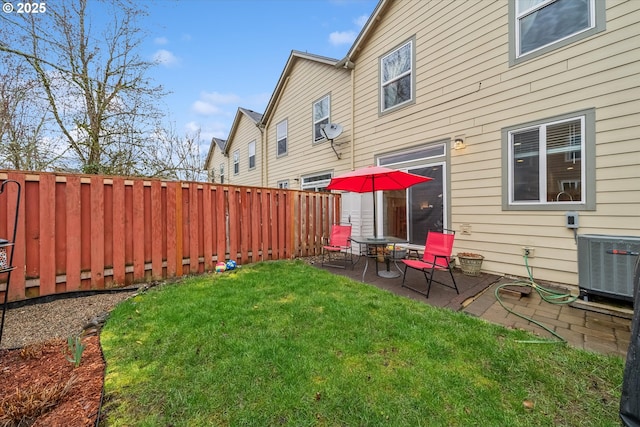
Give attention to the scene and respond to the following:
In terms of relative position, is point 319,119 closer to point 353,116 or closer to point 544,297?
point 353,116

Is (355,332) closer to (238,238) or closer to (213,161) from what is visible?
(238,238)

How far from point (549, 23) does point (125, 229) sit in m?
7.63

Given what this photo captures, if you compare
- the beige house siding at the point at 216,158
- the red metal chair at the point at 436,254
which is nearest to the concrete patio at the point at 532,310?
the red metal chair at the point at 436,254

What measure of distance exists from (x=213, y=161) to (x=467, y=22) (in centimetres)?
1808

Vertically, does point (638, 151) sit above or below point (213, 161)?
below

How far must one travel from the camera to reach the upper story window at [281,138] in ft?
Answer: 35.3

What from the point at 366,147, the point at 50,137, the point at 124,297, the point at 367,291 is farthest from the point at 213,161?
the point at 367,291

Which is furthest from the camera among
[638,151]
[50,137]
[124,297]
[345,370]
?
[50,137]

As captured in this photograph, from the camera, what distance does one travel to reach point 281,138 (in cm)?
1104

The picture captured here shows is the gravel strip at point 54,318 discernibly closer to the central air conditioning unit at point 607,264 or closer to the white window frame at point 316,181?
the central air conditioning unit at point 607,264

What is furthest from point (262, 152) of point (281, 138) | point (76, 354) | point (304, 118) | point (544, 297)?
point (544, 297)

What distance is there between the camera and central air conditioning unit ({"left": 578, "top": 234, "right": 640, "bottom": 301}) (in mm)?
3021

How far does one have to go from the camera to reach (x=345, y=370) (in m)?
2.01

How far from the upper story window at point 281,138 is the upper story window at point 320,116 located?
6.69ft
